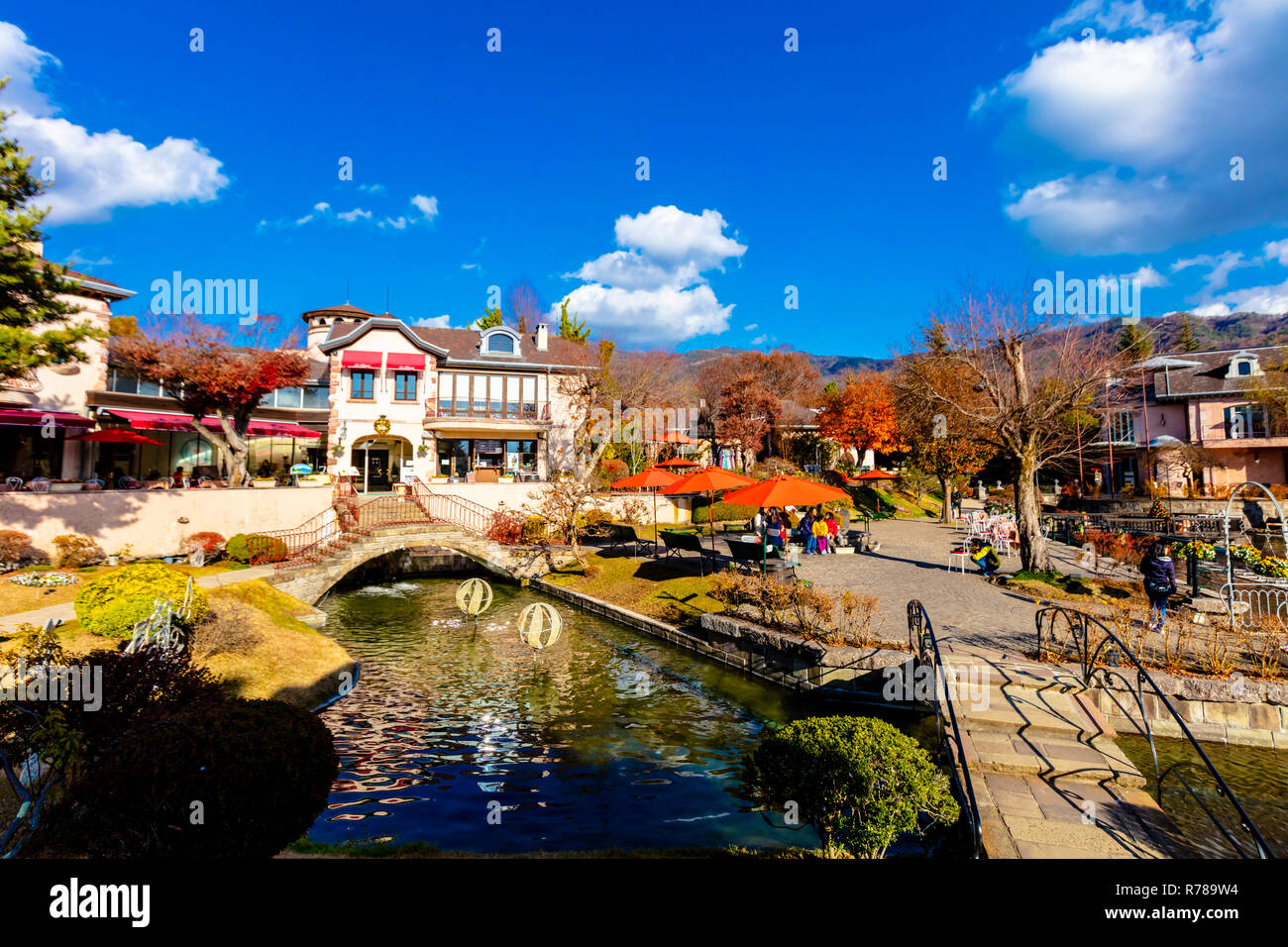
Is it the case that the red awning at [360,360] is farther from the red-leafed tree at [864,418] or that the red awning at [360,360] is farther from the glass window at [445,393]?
the red-leafed tree at [864,418]

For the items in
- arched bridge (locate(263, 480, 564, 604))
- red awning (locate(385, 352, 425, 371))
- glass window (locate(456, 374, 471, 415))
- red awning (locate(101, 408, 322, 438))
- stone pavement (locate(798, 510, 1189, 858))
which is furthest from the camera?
glass window (locate(456, 374, 471, 415))

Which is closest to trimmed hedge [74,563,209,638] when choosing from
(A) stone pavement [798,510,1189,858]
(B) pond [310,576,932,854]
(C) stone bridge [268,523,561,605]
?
(B) pond [310,576,932,854]

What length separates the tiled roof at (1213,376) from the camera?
35.5m

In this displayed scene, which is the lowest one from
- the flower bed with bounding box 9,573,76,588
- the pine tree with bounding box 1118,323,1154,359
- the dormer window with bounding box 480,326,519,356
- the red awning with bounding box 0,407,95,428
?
the flower bed with bounding box 9,573,76,588

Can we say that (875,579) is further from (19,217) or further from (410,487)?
(19,217)

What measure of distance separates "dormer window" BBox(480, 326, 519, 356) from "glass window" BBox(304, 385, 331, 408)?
30.5 ft

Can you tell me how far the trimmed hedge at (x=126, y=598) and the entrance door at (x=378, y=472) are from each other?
2174 cm

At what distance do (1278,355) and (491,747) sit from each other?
165 feet

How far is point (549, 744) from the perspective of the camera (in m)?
9.64

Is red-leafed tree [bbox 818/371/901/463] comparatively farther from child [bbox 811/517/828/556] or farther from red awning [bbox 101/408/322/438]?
red awning [bbox 101/408/322/438]

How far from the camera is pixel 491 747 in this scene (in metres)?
9.55

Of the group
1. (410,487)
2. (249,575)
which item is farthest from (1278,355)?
(249,575)

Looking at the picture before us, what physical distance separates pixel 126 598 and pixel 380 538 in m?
9.26

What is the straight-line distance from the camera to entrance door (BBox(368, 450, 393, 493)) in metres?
33.8
